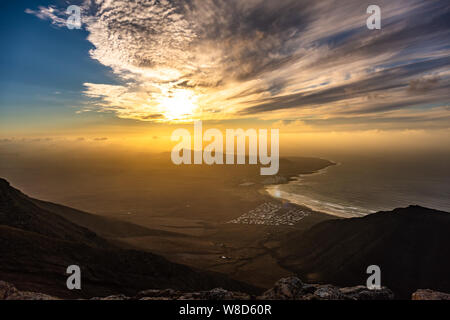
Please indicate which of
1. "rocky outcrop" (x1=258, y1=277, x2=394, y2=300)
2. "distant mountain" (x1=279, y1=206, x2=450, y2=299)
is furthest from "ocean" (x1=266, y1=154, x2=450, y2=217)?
"rocky outcrop" (x1=258, y1=277, x2=394, y2=300)

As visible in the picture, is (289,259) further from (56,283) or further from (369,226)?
(56,283)

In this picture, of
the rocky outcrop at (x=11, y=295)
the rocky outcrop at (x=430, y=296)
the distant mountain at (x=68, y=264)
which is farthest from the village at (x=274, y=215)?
the rocky outcrop at (x=11, y=295)

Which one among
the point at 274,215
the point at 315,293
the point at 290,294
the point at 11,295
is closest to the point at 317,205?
the point at 274,215

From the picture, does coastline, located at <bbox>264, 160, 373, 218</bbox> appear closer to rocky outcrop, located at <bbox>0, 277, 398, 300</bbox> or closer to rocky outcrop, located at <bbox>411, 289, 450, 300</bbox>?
rocky outcrop, located at <bbox>0, 277, 398, 300</bbox>

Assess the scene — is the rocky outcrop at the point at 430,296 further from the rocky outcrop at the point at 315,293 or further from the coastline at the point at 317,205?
the coastline at the point at 317,205
